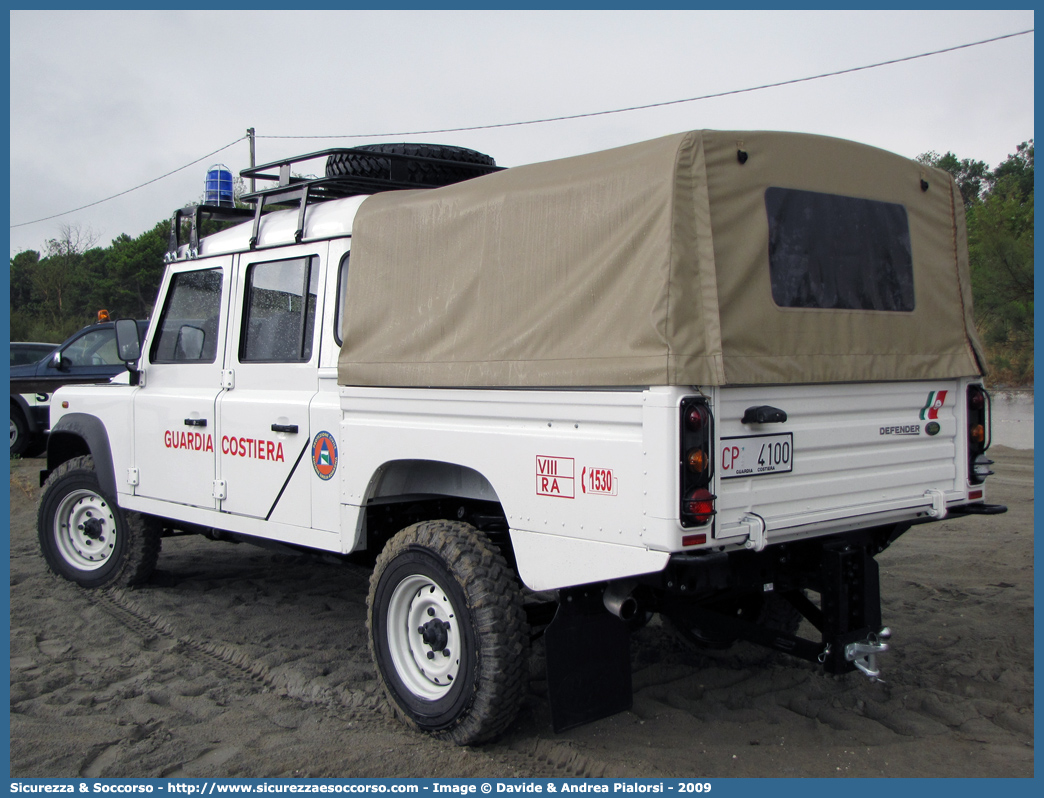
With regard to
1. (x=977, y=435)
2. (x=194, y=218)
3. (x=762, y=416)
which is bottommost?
(x=977, y=435)

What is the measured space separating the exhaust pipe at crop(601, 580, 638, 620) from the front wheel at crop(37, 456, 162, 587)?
387cm

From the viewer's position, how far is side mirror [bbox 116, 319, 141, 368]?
5.80 metres

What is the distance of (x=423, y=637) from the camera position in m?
3.99

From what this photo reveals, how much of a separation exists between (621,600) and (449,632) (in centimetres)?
82

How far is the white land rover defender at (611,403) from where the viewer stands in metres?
3.28

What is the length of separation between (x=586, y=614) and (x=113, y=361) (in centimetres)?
1038

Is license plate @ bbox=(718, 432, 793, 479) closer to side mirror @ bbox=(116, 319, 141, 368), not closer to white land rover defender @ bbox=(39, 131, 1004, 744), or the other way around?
white land rover defender @ bbox=(39, 131, 1004, 744)

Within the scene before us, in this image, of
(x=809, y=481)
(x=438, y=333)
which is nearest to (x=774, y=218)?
(x=809, y=481)

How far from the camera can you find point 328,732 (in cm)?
402

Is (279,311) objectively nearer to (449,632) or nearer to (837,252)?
(449,632)

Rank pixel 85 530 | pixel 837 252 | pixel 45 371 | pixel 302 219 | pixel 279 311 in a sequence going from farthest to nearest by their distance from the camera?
1. pixel 45 371
2. pixel 85 530
3. pixel 279 311
4. pixel 302 219
5. pixel 837 252

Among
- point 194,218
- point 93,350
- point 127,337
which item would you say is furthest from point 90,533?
point 93,350

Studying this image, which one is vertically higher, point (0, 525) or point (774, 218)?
point (774, 218)

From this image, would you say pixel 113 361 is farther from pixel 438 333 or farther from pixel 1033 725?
pixel 1033 725
